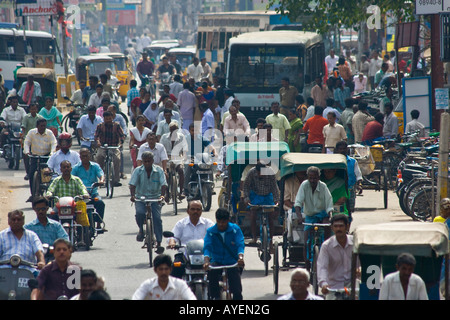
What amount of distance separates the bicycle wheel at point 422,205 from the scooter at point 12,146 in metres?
10.5

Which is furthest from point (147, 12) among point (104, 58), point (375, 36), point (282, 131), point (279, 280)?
point (279, 280)

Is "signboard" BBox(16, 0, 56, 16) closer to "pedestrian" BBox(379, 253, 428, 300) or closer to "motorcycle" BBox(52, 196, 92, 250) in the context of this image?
"motorcycle" BBox(52, 196, 92, 250)

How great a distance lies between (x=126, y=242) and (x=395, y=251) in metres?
6.75

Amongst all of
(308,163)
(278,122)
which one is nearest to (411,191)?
(308,163)

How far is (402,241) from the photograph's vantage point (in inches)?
369

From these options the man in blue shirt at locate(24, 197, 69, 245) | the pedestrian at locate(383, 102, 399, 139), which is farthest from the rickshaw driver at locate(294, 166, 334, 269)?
the pedestrian at locate(383, 102, 399, 139)

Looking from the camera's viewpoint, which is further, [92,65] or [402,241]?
[92,65]

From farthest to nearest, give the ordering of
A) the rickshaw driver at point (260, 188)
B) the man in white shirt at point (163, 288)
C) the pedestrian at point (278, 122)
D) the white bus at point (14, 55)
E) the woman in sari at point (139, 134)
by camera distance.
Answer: the white bus at point (14, 55) → the pedestrian at point (278, 122) → the woman in sari at point (139, 134) → the rickshaw driver at point (260, 188) → the man in white shirt at point (163, 288)

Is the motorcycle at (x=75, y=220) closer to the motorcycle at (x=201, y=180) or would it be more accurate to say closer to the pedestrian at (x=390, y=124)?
the motorcycle at (x=201, y=180)

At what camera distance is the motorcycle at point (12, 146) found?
2278 centimetres

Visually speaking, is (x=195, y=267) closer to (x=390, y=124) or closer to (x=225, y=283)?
(x=225, y=283)

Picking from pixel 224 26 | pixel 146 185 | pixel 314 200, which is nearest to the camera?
pixel 314 200

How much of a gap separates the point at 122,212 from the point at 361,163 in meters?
4.56

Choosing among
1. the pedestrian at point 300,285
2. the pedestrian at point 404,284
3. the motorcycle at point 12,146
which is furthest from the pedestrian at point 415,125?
the pedestrian at point 300,285
